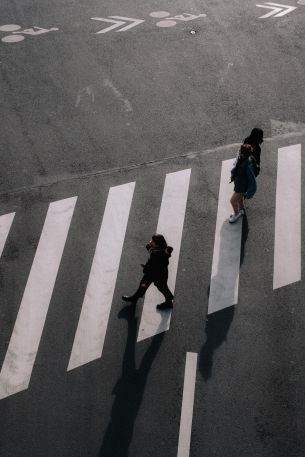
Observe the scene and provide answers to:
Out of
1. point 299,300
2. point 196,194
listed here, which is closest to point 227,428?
point 299,300

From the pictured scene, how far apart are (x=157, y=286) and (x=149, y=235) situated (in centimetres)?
175

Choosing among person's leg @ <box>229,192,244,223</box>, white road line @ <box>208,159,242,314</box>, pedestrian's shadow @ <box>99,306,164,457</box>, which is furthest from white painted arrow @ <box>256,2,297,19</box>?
pedestrian's shadow @ <box>99,306,164,457</box>

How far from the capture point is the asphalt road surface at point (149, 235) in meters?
6.78

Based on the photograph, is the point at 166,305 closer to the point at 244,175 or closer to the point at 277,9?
the point at 244,175

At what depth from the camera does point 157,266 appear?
22.8 feet

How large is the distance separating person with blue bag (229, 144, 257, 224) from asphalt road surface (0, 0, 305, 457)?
663mm

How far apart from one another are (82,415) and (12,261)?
124 inches

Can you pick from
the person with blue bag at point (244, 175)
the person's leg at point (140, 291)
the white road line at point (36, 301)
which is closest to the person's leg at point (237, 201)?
the person with blue bag at point (244, 175)

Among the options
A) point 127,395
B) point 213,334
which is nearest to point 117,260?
point 213,334

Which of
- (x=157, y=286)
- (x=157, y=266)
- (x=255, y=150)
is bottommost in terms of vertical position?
(x=157, y=286)

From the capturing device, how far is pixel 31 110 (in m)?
11.5

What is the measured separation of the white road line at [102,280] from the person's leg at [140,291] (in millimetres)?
375

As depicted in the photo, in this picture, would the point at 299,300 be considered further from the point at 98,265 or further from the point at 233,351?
the point at 98,265

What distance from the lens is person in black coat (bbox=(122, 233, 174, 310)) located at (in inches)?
268
